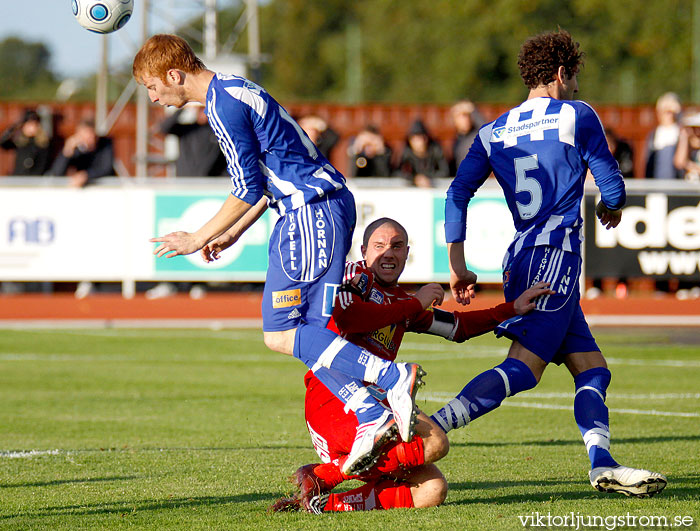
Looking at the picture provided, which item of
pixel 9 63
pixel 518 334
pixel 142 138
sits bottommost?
pixel 518 334

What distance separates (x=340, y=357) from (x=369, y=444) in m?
0.47

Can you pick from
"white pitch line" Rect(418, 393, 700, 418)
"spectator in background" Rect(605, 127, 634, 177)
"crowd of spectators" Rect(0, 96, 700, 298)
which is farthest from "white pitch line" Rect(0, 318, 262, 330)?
"white pitch line" Rect(418, 393, 700, 418)

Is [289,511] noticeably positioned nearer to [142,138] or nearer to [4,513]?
[4,513]

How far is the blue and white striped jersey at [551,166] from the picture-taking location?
5156 millimetres

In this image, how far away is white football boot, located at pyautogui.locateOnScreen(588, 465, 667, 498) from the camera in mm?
4566

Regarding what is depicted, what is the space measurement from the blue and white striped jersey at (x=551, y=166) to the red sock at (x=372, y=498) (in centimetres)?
130

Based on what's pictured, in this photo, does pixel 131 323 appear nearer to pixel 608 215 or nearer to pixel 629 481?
pixel 608 215

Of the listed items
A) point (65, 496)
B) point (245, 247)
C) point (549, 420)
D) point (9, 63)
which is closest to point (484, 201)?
point (245, 247)

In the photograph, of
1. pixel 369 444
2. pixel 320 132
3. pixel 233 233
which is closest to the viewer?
pixel 369 444

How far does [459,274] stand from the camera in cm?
539

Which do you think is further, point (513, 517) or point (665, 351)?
point (665, 351)

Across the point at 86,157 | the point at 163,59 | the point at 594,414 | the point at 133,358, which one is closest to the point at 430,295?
the point at 594,414

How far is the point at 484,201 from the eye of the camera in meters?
14.6

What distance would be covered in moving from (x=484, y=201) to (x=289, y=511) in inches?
401
